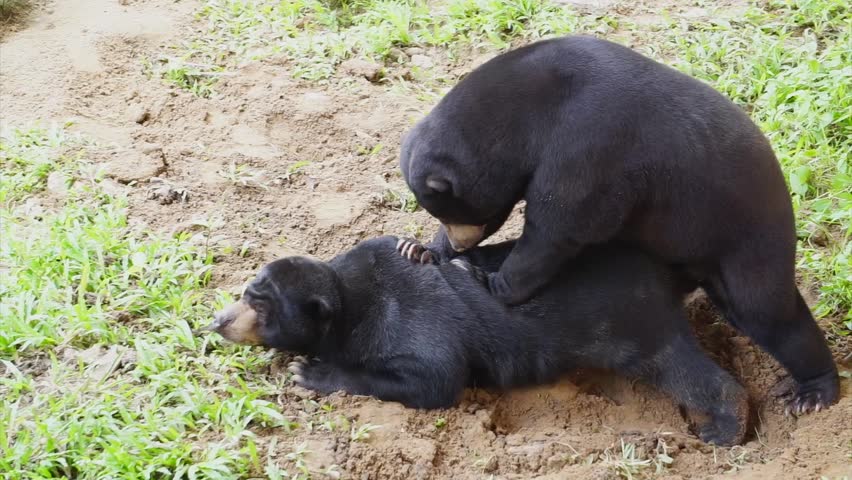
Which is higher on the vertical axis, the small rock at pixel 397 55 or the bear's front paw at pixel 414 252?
the small rock at pixel 397 55

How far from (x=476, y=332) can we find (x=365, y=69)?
3.29m

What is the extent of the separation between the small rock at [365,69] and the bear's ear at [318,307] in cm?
303

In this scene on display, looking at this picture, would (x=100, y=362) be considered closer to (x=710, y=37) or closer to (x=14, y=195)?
(x=14, y=195)

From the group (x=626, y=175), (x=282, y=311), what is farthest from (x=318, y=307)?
(x=626, y=175)

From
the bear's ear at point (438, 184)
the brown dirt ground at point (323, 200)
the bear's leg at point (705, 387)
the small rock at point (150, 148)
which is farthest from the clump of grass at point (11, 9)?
the bear's leg at point (705, 387)

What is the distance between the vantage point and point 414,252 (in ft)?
15.4

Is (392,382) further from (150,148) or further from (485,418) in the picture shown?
(150,148)

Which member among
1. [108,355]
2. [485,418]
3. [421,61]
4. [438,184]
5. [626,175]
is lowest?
[485,418]

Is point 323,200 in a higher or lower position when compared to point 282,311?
lower

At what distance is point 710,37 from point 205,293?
4.41 metres

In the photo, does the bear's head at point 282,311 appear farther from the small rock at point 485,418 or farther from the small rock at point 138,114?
the small rock at point 138,114

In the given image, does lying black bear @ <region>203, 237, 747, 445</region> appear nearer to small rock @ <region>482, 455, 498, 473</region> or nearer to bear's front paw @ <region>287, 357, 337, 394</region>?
bear's front paw @ <region>287, 357, 337, 394</region>

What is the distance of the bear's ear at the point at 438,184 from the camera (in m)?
4.29

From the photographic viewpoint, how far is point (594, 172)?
13.0 feet
